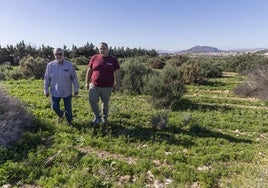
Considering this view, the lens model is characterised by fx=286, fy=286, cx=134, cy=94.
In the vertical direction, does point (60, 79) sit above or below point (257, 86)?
above

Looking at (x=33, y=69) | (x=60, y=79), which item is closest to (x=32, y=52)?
(x=33, y=69)

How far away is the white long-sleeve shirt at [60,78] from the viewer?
654cm

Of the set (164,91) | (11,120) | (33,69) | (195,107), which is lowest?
(195,107)

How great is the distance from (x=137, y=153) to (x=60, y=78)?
100 inches

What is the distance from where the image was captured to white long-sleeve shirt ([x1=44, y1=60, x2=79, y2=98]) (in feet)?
21.5

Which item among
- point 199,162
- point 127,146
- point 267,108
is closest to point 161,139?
point 127,146

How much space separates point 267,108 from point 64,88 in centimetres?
795

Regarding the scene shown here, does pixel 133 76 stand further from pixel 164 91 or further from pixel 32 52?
pixel 32 52

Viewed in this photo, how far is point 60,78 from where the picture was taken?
6547 millimetres

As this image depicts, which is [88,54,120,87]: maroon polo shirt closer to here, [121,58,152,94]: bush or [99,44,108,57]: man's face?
[99,44,108,57]: man's face

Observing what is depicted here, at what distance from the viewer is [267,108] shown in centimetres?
1087

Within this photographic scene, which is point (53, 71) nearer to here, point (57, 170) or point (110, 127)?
point (110, 127)

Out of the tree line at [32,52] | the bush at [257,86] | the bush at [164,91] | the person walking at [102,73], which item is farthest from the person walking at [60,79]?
the tree line at [32,52]

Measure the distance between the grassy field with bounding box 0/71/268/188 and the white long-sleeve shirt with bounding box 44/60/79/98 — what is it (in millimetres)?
802
